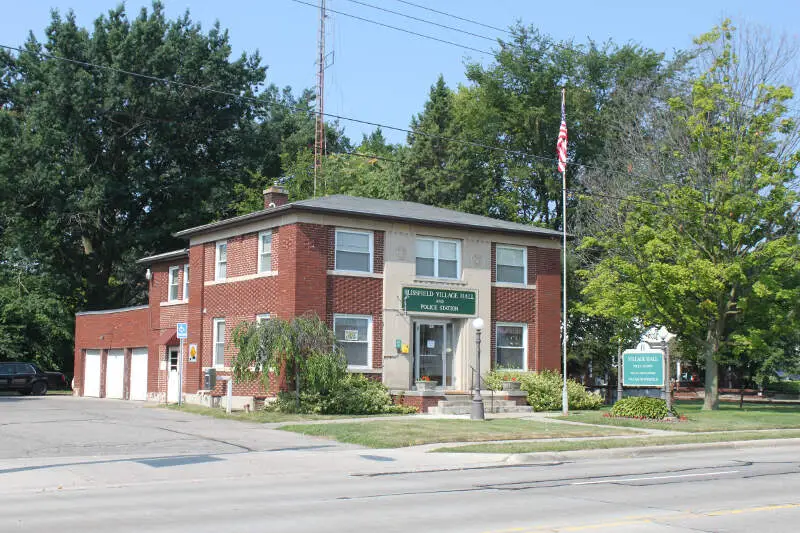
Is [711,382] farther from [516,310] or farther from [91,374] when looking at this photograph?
[91,374]

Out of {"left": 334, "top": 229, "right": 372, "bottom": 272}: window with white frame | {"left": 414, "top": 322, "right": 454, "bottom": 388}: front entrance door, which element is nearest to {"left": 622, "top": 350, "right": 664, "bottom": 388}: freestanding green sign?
{"left": 414, "top": 322, "right": 454, "bottom": 388}: front entrance door

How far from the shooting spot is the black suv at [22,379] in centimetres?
4161

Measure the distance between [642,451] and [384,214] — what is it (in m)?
12.7

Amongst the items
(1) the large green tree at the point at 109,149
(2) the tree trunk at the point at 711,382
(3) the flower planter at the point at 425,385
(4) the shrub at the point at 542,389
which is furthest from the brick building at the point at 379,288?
(1) the large green tree at the point at 109,149

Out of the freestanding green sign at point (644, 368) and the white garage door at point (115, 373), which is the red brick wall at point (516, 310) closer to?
the freestanding green sign at point (644, 368)

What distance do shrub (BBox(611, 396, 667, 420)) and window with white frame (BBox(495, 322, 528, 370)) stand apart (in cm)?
581

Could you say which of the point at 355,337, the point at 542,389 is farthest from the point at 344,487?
the point at 542,389

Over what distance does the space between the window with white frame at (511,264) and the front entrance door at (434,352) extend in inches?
112

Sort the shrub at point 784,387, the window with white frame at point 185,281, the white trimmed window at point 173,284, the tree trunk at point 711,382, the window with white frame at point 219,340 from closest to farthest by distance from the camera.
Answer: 1. the window with white frame at point 219,340
2. the tree trunk at point 711,382
3. the window with white frame at point 185,281
4. the white trimmed window at point 173,284
5. the shrub at point 784,387

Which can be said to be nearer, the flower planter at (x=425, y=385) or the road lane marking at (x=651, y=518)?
the road lane marking at (x=651, y=518)

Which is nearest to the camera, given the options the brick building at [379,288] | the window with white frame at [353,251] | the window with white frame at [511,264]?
the brick building at [379,288]

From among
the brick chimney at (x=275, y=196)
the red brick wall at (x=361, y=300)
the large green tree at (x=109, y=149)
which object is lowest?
the red brick wall at (x=361, y=300)

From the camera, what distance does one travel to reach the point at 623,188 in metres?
40.9

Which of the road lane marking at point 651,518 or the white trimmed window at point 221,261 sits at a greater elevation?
the white trimmed window at point 221,261
